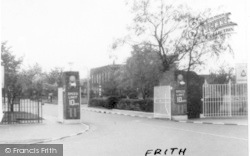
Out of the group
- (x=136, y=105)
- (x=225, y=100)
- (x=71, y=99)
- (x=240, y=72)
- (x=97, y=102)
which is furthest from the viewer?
(x=97, y=102)

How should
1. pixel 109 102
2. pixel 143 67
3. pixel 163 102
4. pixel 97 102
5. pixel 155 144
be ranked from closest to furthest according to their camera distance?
pixel 155 144 < pixel 163 102 < pixel 143 67 < pixel 109 102 < pixel 97 102

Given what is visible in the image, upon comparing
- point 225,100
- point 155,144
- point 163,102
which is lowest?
point 155,144

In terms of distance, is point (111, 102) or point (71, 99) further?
point (111, 102)

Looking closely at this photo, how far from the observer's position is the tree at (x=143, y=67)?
77.5 feet

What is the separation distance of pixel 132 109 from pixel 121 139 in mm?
15501

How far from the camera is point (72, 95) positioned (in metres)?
17.1

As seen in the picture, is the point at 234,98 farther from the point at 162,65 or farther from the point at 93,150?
the point at 93,150

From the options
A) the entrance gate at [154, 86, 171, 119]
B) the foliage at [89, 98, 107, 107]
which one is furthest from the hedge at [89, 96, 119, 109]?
the entrance gate at [154, 86, 171, 119]

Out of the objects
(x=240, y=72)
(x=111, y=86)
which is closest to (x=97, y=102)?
(x=111, y=86)

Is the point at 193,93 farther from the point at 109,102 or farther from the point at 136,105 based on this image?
the point at 109,102

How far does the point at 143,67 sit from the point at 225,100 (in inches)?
260

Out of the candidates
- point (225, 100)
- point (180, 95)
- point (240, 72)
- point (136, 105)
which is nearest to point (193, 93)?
point (180, 95)

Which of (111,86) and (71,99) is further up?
(111,86)

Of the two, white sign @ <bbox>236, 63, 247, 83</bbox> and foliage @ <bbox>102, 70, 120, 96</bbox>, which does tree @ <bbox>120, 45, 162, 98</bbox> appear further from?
foliage @ <bbox>102, 70, 120, 96</bbox>
